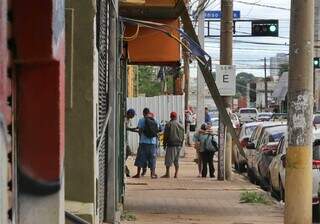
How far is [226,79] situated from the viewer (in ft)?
60.7

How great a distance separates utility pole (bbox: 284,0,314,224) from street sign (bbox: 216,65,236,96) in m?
9.39

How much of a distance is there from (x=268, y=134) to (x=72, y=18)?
513 inches

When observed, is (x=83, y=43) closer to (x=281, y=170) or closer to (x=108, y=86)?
(x=108, y=86)

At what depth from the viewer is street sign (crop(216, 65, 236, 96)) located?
1839cm

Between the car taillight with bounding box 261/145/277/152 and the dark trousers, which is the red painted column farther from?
the dark trousers

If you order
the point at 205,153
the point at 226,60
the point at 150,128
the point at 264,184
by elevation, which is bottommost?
the point at 264,184

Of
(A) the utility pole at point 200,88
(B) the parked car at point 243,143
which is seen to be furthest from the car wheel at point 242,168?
(A) the utility pole at point 200,88

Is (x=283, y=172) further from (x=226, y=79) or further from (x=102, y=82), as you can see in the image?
(x=102, y=82)

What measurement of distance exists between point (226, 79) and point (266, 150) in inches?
102

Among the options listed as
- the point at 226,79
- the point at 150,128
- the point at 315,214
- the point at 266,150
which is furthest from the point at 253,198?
the point at 226,79

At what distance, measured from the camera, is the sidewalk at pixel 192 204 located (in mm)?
11219

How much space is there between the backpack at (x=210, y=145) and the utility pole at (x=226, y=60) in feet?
2.23

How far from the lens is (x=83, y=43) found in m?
6.09

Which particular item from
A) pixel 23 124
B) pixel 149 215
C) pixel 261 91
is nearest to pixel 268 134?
pixel 149 215
